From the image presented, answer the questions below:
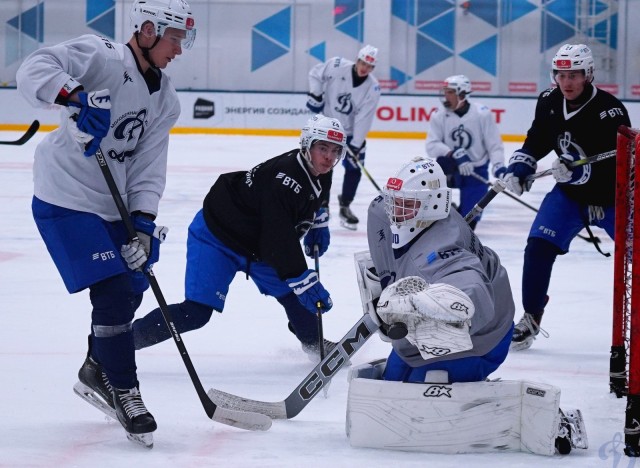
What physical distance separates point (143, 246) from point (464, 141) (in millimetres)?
4569

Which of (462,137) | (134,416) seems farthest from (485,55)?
(134,416)

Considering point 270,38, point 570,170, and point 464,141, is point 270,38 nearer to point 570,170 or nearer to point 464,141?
point 464,141

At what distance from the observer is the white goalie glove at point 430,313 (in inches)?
97.7

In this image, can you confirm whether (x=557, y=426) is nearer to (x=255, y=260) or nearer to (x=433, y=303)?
(x=433, y=303)

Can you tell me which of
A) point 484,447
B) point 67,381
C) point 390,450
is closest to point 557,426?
point 484,447

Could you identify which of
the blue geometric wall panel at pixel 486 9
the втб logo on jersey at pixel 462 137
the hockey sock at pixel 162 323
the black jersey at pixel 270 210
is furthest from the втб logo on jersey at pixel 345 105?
the blue geometric wall panel at pixel 486 9

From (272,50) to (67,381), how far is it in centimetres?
1210

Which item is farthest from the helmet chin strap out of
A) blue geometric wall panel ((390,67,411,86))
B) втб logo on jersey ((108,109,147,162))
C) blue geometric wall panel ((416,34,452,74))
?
blue geometric wall panel ((416,34,452,74))

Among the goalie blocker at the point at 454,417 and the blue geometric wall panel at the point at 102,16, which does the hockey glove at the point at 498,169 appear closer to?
the goalie blocker at the point at 454,417

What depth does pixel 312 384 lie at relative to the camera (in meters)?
2.97

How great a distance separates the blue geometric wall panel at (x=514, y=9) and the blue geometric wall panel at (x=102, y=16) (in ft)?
17.1

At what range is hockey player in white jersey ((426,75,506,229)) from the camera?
7090 mm

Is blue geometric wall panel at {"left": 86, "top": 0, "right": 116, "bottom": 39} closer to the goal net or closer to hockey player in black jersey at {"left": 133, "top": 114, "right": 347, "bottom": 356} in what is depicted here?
hockey player in black jersey at {"left": 133, "top": 114, "right": 347, "bottom": 356}

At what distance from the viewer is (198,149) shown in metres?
11.0
